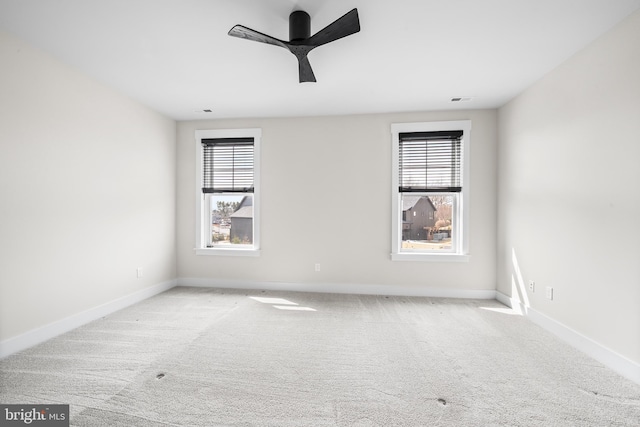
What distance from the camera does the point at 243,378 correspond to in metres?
1.98

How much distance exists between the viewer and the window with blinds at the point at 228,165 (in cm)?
426

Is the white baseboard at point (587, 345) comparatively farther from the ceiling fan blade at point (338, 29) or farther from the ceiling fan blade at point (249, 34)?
the ceiling fan blade at point (249, 34)

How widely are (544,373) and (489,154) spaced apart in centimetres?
271

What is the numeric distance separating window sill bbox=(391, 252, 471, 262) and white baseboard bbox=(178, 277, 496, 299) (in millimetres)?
409

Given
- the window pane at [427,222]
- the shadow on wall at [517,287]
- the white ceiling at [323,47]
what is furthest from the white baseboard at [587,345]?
the white ceiling at [323,47]

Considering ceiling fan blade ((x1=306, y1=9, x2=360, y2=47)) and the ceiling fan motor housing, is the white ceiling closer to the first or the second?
the ceiling fan motor housing

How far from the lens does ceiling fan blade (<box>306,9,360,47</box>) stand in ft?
5.71

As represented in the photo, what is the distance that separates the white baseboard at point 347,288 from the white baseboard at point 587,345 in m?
0.65

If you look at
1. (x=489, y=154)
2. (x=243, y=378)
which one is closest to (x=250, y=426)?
(x=243, y=378)

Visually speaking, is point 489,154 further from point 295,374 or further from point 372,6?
point 295,374

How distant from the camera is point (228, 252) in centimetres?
423

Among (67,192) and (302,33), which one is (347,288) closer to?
(302,33)

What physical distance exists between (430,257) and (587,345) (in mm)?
1760

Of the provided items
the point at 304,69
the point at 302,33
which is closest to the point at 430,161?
the point at 304,69
